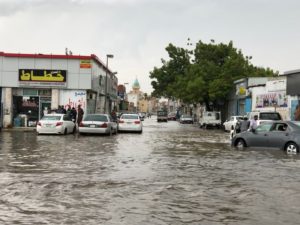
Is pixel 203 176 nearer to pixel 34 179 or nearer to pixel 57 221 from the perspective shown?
pixel 34 179

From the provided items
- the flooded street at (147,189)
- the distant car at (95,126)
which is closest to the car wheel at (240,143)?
the flooded street at (147,189)

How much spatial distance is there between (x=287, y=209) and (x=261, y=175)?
14.1 ft

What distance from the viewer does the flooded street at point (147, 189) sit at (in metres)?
7.75

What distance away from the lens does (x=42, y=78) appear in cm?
4172

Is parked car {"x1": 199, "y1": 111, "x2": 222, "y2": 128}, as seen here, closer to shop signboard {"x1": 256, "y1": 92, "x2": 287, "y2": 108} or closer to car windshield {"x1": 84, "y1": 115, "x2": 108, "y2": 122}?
shop signboard {"x1": 256, "y1": 92, "x2": 287, "y2": 108}

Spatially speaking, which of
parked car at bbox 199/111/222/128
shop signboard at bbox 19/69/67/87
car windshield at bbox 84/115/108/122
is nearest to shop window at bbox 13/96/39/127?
shop signboard at bbox 19/69/67/87

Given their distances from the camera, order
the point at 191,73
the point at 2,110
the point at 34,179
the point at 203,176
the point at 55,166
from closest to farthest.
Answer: the point at 34,179, the point at 203,176, the point at 55,166, the point at 2,110, the point at 191,73

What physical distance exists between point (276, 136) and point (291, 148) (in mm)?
795

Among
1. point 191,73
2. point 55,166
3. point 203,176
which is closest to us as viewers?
point 203,176

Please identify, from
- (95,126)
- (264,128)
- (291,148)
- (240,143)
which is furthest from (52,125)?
(291,148)

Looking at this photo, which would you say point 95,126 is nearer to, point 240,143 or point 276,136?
point 240,143

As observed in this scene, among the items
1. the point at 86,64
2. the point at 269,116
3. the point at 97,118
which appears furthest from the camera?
the point at 86,64

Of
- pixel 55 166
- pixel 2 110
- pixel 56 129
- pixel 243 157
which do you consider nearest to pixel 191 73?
pixel 2 110

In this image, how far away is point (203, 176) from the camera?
12.3 m
